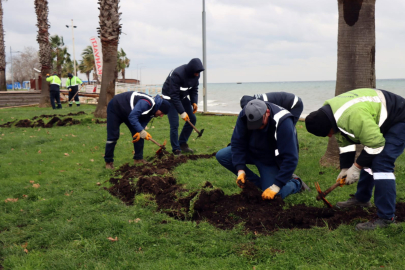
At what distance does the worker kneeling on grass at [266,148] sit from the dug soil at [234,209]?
0.21m

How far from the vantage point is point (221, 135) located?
10.0 meters

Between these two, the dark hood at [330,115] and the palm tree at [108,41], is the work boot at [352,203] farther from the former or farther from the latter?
→ the palm tree at [108,41]

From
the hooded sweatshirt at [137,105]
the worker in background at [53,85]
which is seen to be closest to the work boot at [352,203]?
the hooded sweatshirt at [137,105]

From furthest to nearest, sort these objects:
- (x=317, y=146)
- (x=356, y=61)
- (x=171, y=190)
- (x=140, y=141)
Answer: (x=317, y=146)
(x=140, y=141)
(x=356, y=61)
(x=171, y=190)

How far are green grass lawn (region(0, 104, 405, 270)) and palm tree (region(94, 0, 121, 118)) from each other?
794cm

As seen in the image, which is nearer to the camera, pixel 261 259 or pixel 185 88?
pixel 261 259

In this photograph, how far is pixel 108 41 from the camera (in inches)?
531

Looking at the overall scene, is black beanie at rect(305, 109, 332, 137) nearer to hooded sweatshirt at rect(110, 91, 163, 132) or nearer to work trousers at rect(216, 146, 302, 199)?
work trousers at rect(216, 146, 302, 199)

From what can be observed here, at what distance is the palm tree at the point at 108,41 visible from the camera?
13.3m

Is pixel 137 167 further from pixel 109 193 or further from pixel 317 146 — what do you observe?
pixel 317 146

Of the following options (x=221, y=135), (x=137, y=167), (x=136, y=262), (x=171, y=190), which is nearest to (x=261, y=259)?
(x=136, y=262)

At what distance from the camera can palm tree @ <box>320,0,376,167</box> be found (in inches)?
230

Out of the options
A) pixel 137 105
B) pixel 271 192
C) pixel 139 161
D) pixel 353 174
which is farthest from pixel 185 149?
pixel 353 174

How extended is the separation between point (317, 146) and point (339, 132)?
4.66 meters
